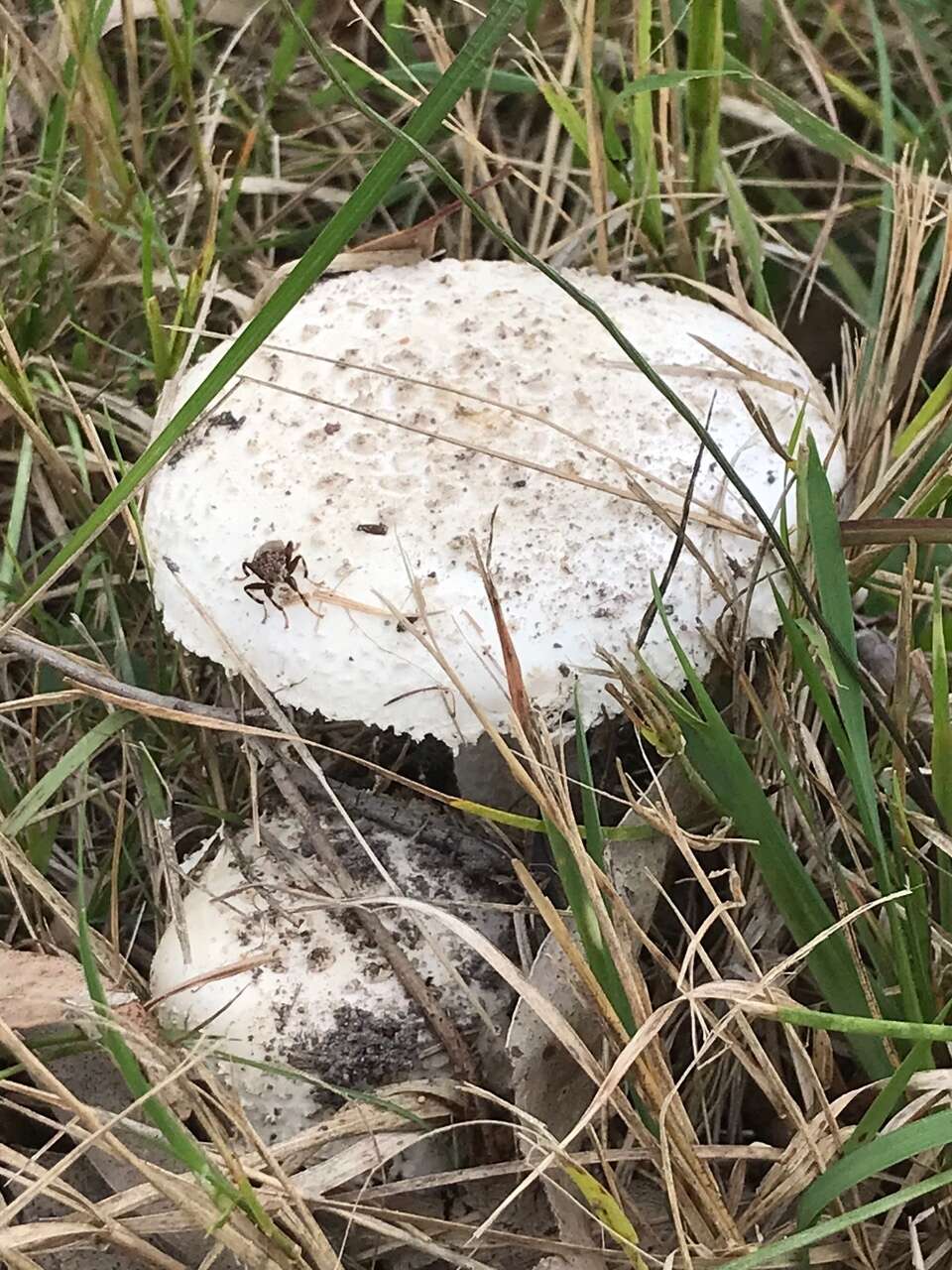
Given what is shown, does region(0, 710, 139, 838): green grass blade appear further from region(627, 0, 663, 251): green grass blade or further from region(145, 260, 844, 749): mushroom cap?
region(627, 0, 663, 251): green grass blade

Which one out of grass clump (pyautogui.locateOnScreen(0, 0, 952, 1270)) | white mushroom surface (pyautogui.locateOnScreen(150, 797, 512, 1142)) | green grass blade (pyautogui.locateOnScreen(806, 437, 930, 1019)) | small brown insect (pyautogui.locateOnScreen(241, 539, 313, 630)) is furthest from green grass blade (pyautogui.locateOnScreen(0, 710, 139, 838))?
green grass blade (pyautogui.locateOnScreen(806, 437, 930, 1019))

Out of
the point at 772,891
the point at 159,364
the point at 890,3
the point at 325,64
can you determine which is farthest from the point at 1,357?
the point at 890,3

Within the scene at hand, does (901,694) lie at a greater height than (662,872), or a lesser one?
greater

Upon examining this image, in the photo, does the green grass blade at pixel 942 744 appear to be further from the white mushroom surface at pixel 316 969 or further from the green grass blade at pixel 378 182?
the green grass blade at pixel 378 182

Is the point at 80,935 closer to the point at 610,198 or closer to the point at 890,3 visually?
the point at 610,198

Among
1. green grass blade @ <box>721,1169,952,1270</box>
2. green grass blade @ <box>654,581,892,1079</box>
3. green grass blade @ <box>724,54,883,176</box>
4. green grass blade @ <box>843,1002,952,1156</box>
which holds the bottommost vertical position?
green grass blade @ <box>721,1169,952,1270</box>

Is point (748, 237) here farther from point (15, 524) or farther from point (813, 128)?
point (15, 524)
